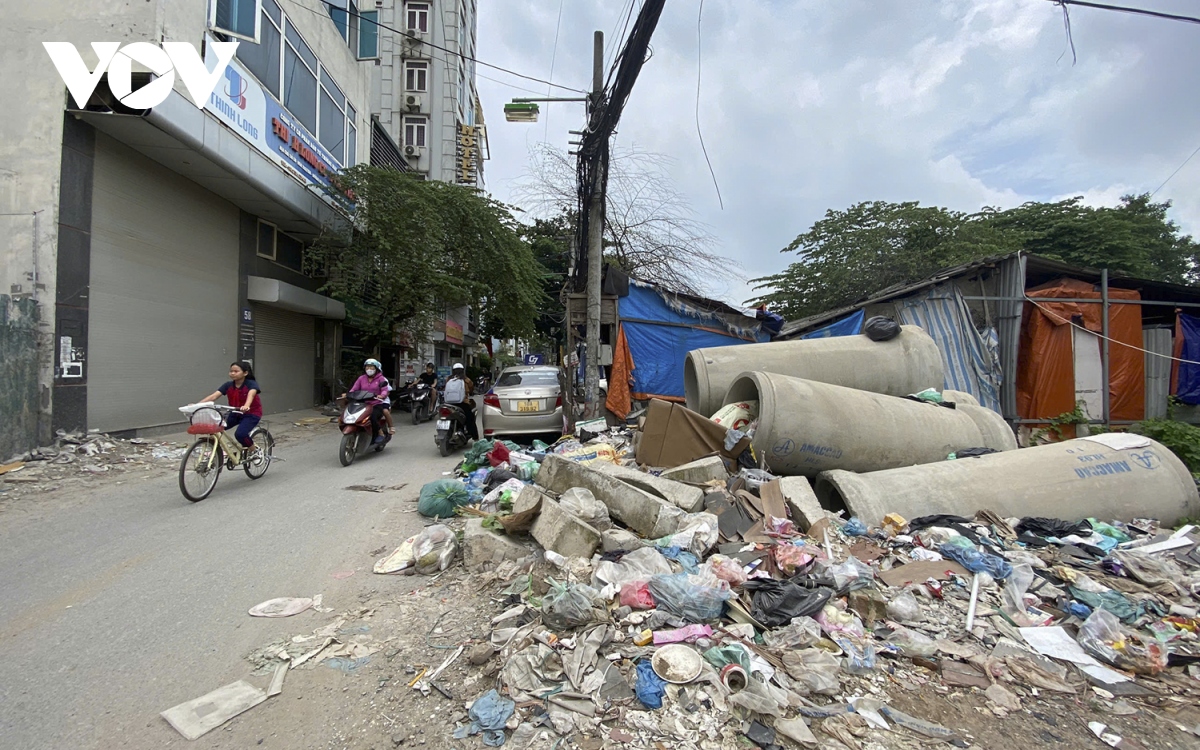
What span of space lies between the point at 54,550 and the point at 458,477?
3382 millimetres

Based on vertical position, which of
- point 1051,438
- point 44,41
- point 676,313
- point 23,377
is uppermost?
point 44,41

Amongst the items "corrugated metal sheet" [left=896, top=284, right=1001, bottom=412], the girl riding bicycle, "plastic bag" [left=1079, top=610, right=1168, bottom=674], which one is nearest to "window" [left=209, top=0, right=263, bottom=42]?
the girl riding bicycle

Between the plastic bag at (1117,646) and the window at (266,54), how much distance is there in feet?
44.6

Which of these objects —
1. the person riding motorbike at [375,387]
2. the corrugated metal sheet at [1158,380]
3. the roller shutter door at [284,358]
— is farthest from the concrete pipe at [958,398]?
the roller shutter door at [284,358]

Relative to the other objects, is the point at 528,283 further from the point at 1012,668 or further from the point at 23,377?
the point at 1012,668

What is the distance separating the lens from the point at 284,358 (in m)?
13.9

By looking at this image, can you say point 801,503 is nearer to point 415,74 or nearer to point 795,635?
point 795,635

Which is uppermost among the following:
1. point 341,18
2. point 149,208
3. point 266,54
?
point 341,18

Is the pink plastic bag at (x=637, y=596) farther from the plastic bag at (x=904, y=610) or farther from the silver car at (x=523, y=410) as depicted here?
the silver car at (x=523, y=410)

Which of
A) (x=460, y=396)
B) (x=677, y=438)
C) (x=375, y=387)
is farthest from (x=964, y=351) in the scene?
(x=375, y=387)

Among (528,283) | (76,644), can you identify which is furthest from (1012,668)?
(528,283)

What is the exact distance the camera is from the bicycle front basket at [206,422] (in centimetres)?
566

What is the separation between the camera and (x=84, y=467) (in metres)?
7.11

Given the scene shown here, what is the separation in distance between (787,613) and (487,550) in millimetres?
1972
